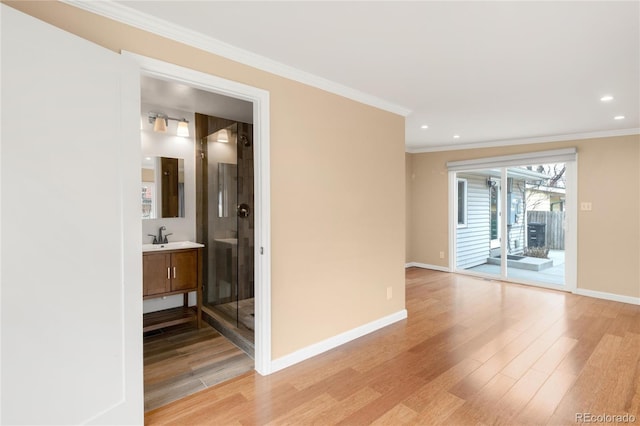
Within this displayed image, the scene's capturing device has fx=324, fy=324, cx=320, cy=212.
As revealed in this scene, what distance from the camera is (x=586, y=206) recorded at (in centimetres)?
477

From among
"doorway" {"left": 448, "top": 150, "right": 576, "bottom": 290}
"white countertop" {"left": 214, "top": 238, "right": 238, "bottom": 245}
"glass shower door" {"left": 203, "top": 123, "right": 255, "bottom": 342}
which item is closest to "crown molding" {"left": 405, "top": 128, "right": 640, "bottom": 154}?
"doorway" {"left": 448, "top": 150, "right": 576, "bottom": 290}

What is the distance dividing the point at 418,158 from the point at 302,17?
5213mm

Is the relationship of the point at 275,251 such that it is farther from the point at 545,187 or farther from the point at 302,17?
the point at 545,187

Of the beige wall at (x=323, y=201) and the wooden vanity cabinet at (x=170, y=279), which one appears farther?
the wooden vanity cabinet at (x=170, y=279)

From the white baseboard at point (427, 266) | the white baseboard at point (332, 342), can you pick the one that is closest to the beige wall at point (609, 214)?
the white baseboard at point (427, 266)

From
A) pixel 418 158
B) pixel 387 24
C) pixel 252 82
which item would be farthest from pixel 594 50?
pixel 418 158

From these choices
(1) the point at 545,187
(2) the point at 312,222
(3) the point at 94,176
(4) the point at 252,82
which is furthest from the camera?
(1) the point at 545,187

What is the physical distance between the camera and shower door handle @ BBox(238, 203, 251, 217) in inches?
147

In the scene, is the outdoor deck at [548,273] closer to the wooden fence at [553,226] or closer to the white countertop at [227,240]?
the wooden fence at [553,226]

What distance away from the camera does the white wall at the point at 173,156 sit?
3570 millimetres

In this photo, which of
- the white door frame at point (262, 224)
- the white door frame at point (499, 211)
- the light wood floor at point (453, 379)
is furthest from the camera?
the white door frame at point (499, 211)

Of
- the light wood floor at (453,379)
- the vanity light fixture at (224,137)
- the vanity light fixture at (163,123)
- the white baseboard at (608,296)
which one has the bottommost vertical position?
the light wood floor at (453,379)

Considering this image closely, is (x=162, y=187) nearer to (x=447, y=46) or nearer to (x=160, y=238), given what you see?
(x=160, y=238)

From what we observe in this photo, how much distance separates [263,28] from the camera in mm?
1996
